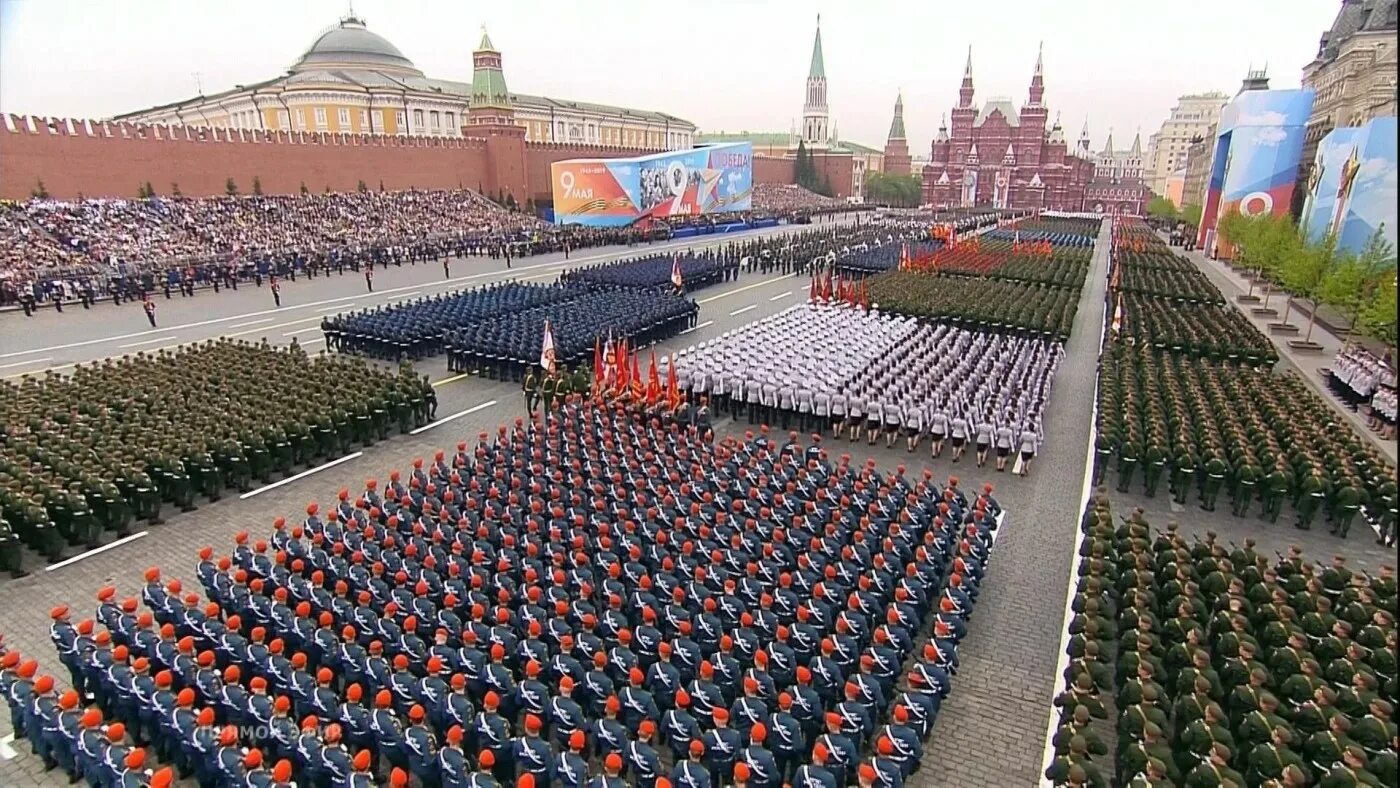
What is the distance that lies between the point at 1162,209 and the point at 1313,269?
6994 centimetres

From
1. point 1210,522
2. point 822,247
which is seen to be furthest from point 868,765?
point 822,247

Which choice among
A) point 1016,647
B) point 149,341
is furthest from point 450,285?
point 1016,647

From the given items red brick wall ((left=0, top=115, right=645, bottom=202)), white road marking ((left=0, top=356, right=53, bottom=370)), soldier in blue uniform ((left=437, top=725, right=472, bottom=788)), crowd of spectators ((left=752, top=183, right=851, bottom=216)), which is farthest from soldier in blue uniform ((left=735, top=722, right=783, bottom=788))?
crowd of spectators ((left=752, top=183, right=851, bottom=216))

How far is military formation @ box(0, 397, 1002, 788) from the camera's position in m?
5.83

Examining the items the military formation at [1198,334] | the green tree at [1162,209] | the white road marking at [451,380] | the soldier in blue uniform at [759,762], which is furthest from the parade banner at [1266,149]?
the soldier in blue uniform at [759,762]

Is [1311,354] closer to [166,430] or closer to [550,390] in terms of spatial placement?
[550,390]

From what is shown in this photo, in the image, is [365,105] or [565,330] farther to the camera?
[365,105]

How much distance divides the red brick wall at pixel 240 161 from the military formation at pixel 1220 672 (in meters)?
42.3

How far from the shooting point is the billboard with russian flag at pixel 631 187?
49406 mm

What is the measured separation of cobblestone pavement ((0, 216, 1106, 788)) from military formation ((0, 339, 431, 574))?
1.44ft

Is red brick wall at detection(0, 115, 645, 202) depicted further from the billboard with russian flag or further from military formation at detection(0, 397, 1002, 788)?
military formation at detection(0, 397, 1002, 788)

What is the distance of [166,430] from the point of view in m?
12.1

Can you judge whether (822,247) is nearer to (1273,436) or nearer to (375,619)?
(1273,436)

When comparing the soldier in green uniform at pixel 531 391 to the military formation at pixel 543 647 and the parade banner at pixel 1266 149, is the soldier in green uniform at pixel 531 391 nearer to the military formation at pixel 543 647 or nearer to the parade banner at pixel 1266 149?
the military formation at pixel 543 647
